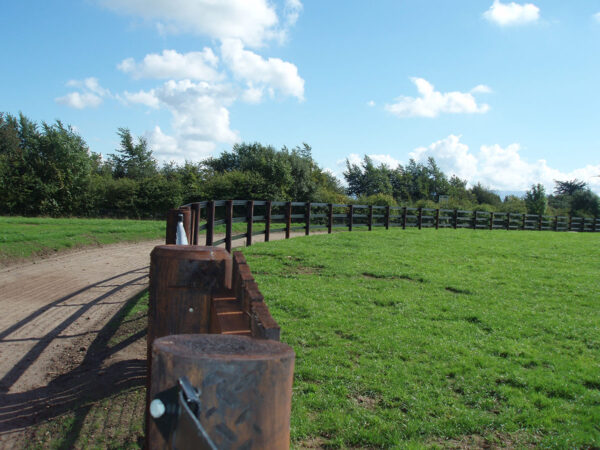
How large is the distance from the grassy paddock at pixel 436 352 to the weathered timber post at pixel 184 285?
65.2 inches

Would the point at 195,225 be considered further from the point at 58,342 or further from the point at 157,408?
the point at 157,408

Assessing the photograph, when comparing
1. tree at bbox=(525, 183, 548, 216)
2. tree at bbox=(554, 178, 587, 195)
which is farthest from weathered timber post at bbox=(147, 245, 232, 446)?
tree at bbox=(554, 178, 587, 195)

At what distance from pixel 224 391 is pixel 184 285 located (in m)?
0.83

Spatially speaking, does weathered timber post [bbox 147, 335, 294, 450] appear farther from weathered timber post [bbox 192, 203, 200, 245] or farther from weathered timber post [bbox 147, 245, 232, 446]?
weathered timber post [bbox 192, 203, 200, 245]

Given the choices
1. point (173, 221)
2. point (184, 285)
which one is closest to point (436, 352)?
point (173, 221)

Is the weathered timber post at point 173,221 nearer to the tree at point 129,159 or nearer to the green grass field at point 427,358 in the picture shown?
the green grass field at point 427,358

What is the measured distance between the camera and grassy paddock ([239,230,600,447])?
336 centimetres

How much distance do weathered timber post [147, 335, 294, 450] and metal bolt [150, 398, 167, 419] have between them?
0.02m

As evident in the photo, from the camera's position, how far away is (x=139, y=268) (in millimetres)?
9156

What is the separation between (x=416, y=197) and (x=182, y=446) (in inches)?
2486

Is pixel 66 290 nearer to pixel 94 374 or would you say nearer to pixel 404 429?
pixel 94 374

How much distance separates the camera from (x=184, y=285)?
178cm

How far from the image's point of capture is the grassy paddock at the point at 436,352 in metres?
3.36

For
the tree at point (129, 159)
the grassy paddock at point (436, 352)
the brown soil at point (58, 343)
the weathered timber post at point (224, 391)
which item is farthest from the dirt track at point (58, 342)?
the tree at point (129, 159)
